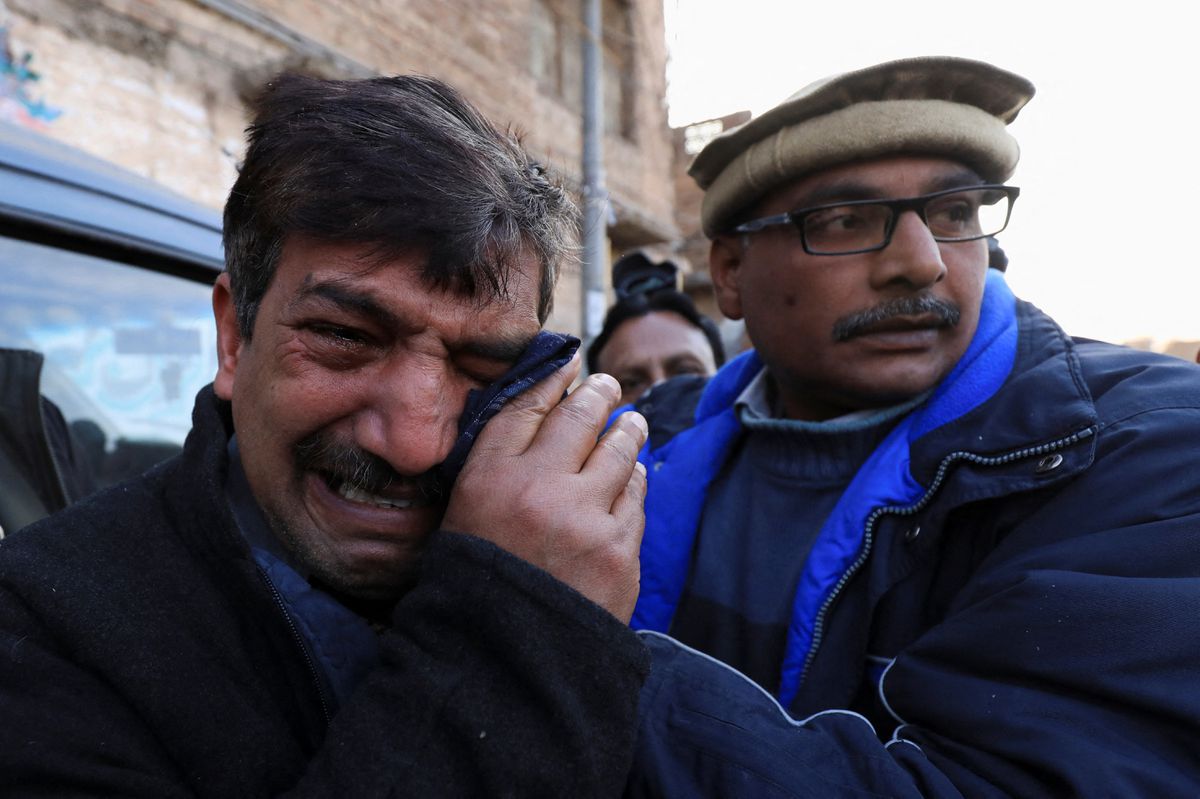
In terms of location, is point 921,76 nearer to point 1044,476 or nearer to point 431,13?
point 1044,476

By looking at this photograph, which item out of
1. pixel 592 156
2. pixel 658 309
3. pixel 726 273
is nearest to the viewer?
pixel 726 273

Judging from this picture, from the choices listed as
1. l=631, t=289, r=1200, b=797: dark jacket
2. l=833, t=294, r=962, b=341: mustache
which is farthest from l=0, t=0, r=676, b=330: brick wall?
l=631, t=289, r=1200, b=797: dark jacket

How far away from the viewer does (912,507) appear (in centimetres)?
132

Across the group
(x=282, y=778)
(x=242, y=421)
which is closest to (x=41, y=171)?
(x=242, y=421)

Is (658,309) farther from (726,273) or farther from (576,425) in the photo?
(576,425)

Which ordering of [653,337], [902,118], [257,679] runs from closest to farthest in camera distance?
[257,679], [902,118], [653,337]

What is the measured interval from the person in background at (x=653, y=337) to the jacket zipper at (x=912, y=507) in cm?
219

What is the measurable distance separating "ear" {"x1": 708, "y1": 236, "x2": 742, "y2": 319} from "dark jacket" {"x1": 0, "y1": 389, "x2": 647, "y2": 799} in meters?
1.39

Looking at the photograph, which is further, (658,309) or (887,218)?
(658,309)

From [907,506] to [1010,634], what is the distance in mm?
344

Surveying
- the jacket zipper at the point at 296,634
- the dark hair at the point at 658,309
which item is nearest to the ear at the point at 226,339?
the jacket zipper at the point at 296,634

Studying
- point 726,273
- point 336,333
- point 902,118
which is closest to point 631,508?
point 336,333

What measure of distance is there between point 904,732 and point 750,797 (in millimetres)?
267

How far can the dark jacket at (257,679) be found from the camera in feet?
2.92
